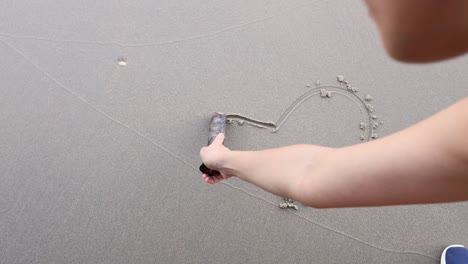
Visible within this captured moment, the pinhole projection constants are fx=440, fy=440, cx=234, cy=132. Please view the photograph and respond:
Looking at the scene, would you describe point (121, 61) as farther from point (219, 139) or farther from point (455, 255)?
point (455, 255)

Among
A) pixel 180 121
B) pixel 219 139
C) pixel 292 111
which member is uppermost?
pixel 292 111

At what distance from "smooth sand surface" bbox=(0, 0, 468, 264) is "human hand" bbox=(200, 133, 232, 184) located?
5.6 inches

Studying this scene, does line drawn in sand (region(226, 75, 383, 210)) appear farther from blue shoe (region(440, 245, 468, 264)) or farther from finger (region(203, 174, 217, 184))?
blue shoe (region(440, 245, 468, 264))

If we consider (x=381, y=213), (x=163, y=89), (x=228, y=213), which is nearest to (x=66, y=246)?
(x=228, y=213)

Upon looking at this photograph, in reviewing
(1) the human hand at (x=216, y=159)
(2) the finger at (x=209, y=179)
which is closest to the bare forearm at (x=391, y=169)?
(1) the human hand at (x=216, y=159)

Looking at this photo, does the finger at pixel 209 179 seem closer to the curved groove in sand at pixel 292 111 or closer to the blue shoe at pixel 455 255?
the curved groove in sand at pixel 292 111

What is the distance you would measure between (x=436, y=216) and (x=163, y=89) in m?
1.27

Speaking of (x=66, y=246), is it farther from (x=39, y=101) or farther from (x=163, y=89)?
(x=163, y=89)

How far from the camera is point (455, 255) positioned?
5.55 feet

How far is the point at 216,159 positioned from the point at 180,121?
1.39 ft

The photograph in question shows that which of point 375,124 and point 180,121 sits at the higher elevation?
point 375,124

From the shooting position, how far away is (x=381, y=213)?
1789 mm

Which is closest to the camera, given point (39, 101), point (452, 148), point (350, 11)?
point (452, 148)

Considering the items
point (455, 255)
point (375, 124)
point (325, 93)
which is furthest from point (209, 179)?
point (455, 255)
